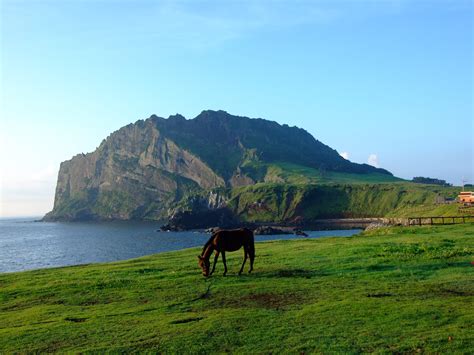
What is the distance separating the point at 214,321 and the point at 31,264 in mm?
80936

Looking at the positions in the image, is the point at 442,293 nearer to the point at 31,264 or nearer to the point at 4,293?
the point at 4,293

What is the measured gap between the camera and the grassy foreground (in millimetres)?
14203

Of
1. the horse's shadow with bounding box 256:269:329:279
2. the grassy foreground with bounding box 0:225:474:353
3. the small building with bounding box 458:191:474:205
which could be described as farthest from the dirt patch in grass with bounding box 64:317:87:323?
the small building with bounding box 458:191:474:205

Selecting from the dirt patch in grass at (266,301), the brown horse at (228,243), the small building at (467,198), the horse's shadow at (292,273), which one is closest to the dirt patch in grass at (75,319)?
the dirt patch in grass at (266,301)

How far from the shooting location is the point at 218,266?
94.9 ft

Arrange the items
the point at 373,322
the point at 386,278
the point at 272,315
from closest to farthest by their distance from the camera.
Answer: the point at 373,322 → the point at 272,315 → the point at 386,278

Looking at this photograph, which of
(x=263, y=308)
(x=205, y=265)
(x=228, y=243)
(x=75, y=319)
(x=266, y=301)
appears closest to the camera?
(x=263, y=308)

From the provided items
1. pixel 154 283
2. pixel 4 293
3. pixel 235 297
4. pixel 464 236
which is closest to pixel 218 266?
pixel 154 283

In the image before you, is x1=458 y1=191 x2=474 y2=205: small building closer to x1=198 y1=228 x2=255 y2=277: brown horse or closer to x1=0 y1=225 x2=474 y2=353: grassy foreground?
x1=0 y1=225 x2=474 y2=353: grassy foreground

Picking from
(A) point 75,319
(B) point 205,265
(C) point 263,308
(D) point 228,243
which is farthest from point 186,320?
(D) point 228,243

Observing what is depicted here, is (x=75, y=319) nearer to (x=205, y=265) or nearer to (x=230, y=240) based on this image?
(x=205, y=265)

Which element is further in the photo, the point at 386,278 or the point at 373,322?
the point at 386,278

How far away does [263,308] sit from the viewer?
1792 centimetres

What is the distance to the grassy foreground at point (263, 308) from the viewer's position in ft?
46.6
